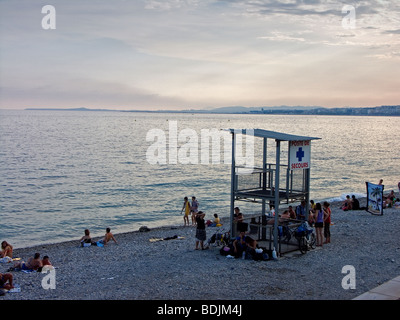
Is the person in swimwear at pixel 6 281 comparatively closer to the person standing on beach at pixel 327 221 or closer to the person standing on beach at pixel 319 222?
the person standing on beach at pixel 319 222

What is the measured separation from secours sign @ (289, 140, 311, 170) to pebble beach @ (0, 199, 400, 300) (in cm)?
306

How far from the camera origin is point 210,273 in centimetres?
1263

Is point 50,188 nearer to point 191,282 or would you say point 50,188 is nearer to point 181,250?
point 181,250

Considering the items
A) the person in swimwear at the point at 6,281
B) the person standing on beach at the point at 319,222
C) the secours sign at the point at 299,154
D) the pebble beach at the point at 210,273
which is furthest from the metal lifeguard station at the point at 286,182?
the person in swimwear at the point at 6,281

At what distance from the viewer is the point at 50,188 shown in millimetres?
44406

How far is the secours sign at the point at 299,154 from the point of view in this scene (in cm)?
1476

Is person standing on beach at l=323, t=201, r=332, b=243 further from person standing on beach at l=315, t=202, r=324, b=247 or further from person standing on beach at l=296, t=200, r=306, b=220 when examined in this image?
person standing on beach at l=296, t=200, r=306, b=220

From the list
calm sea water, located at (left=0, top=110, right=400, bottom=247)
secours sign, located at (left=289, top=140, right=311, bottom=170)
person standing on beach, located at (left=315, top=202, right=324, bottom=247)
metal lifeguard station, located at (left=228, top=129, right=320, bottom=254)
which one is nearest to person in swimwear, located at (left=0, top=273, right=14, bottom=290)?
metal lifeguard station, located at (left=228, top=129, right=320, bottom=254)

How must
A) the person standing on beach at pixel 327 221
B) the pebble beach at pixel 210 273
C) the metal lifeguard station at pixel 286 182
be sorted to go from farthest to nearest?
the person standing on beach at pixel 327 221
the metal lifeguard station at pixel 286 182
the pebble beach at pixel 210 273

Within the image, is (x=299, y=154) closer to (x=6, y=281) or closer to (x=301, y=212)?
Answer: (x=301, y=212)

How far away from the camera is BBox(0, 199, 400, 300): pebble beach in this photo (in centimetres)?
1095

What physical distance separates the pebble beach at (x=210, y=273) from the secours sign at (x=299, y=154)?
306 centimetres

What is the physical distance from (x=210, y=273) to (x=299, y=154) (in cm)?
538

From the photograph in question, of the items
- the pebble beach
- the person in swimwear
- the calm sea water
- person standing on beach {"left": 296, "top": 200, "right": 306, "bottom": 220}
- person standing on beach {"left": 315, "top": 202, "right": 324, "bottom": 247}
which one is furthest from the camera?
the calm sea water
